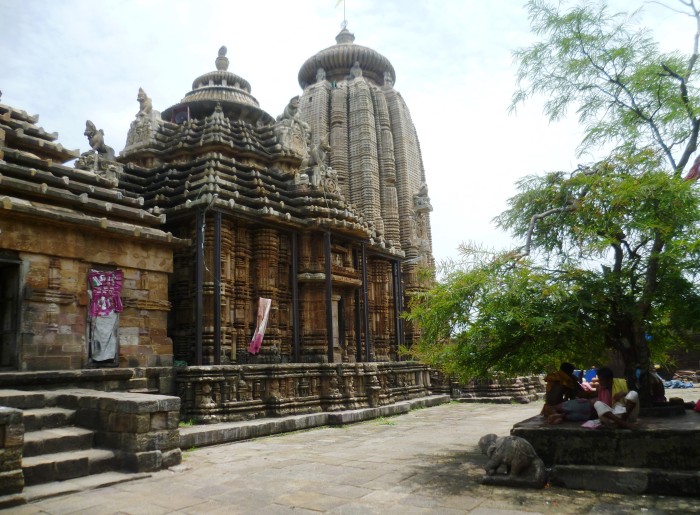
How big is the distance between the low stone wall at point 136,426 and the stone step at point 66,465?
200mm

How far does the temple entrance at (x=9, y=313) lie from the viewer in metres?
9.39

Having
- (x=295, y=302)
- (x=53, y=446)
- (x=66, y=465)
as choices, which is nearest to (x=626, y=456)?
(x=66, y=465)

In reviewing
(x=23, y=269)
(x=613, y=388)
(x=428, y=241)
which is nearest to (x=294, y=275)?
(x=23, y=269)

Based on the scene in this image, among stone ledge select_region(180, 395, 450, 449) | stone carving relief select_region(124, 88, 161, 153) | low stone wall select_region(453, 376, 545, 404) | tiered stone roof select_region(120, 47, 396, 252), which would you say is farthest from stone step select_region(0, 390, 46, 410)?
low stone wall select_region(453, 376, 545, 404)

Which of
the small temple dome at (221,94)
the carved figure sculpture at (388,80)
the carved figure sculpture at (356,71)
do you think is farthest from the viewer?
the carved figure sculpture at (388,80)

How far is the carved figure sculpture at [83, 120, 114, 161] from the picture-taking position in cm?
1814

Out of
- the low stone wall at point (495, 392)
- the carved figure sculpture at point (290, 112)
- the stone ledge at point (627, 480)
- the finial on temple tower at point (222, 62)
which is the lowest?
the low stone wall at point (495, 392)

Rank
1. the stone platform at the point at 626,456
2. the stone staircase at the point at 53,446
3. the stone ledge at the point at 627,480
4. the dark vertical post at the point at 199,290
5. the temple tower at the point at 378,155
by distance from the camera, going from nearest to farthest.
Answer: the stone ledge at the point at 627,480
the stone platform at the point at 626,456
the stone staircase at the point at 53,446
the dark vertical post at the point at 199,290
the temple tower at the point at 378,155

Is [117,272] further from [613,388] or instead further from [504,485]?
[613,388]

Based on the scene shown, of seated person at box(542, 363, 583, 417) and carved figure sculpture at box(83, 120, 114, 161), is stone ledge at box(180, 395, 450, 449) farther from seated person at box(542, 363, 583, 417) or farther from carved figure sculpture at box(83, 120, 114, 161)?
carved figure sculpture at box(83, 120, 114, 161)

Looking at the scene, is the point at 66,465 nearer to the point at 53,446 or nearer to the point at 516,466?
the point at 53,446

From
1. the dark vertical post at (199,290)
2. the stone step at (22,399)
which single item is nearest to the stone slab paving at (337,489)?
the stone step at (22,399)

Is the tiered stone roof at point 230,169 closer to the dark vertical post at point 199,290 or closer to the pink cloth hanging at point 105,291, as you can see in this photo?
the dark vertical post at point 199,290

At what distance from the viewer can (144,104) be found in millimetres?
20000
